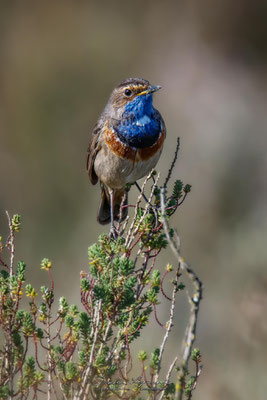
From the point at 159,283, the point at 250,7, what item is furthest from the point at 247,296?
the point at 250,7

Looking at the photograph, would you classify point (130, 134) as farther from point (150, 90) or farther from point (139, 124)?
point (150, 90)

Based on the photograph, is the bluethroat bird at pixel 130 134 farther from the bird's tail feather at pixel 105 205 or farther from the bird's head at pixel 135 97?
the bird's tail feather at pixel 105 205

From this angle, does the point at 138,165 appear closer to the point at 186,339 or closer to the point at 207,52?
the point at 186,339

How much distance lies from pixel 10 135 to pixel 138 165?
5809 mm

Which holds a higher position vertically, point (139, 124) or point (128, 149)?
point (139, 124)

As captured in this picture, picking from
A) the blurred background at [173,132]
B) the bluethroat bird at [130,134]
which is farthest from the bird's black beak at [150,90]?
the blurred background at [173,132]

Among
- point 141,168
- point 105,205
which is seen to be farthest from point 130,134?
point 105,205

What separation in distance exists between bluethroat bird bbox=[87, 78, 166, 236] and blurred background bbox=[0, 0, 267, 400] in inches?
61.6

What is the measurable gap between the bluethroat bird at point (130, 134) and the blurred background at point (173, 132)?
1.56 metres

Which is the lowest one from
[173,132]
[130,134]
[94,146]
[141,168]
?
[141,168]

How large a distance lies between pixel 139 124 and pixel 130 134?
93 mm

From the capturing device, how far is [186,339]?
2676 mm

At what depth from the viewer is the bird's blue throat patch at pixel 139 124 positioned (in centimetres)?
495

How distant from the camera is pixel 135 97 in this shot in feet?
16.4
